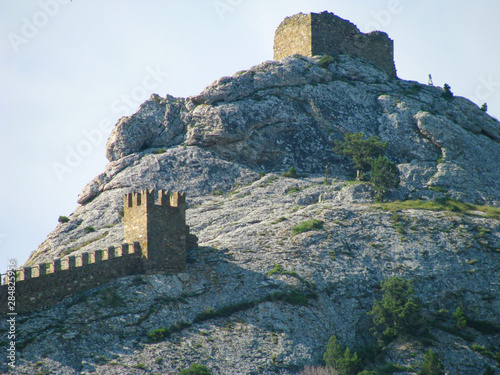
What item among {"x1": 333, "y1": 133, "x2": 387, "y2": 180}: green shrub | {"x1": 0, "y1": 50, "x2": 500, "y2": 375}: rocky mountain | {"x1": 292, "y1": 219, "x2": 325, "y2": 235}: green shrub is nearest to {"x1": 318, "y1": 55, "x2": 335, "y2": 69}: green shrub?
{"x1": 0, "y1": 50, "x2": 500, "y2": 375}: rocky mountain

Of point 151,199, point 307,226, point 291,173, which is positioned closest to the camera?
point 151,199

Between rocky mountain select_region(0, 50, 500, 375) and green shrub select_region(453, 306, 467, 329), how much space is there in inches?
31.6

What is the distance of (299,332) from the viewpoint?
159 ft

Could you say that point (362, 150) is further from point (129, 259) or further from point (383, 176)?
point (129, 259)

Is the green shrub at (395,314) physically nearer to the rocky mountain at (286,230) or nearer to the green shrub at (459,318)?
the rocky mountain at (286,230)

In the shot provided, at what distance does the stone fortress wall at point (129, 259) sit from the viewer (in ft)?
150

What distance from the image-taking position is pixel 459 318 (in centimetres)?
5178

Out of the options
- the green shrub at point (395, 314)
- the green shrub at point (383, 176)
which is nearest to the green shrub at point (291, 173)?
the green shrub at point (383, 176)

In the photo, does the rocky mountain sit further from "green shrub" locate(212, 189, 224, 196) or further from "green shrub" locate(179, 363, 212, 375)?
"green shrub" locate(179, 363, 212, 375)

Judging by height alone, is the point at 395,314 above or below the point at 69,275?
below

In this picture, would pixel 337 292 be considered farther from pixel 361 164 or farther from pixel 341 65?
pixel 341 65

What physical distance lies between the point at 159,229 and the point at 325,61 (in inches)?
1721

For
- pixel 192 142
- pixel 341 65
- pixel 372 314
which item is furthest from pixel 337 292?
pixel 341 65

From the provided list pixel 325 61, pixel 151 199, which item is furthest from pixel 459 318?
pixel 325 61
